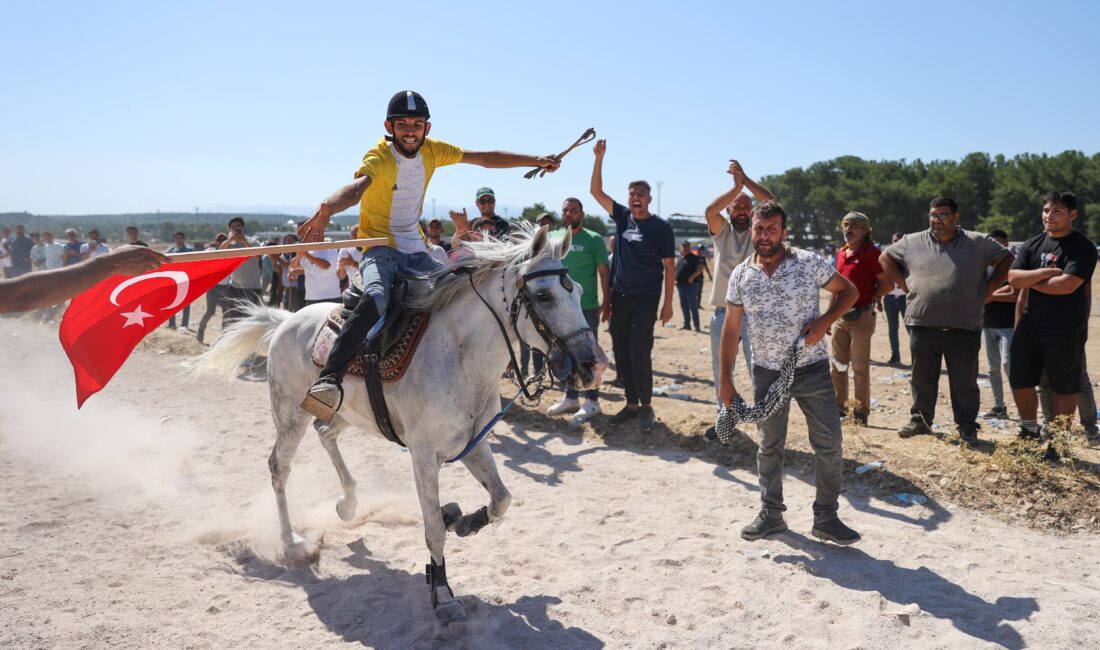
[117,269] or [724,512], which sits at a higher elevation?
[117,269]

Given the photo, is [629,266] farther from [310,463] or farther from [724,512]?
[310,463]

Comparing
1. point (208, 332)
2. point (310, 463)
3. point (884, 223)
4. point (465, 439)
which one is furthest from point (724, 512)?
point (884, 223)

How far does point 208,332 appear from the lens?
16.5 meters

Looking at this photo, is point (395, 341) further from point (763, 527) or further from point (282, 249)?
point (763, 527)

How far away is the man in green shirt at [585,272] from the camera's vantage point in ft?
29.0

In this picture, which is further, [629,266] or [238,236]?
[238,236]

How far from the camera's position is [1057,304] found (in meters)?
6.68

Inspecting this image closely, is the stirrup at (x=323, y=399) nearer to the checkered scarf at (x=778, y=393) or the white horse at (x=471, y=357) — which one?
the white horse at (x=471, y=357)

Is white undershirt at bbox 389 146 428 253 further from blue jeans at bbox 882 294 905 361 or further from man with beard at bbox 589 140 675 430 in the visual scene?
blue jeans at bbox 882 294 905 361

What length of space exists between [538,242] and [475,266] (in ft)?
1.62

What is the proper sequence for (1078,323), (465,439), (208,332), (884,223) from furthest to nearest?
(884,223), (208,332), (1078,323), (465,439)

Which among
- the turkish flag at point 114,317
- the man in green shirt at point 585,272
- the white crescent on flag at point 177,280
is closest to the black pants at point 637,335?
the man in green shirt at point 585,272

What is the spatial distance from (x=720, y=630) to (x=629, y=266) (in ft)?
15.2

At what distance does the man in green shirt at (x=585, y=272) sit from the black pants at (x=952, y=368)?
11.3 feet
